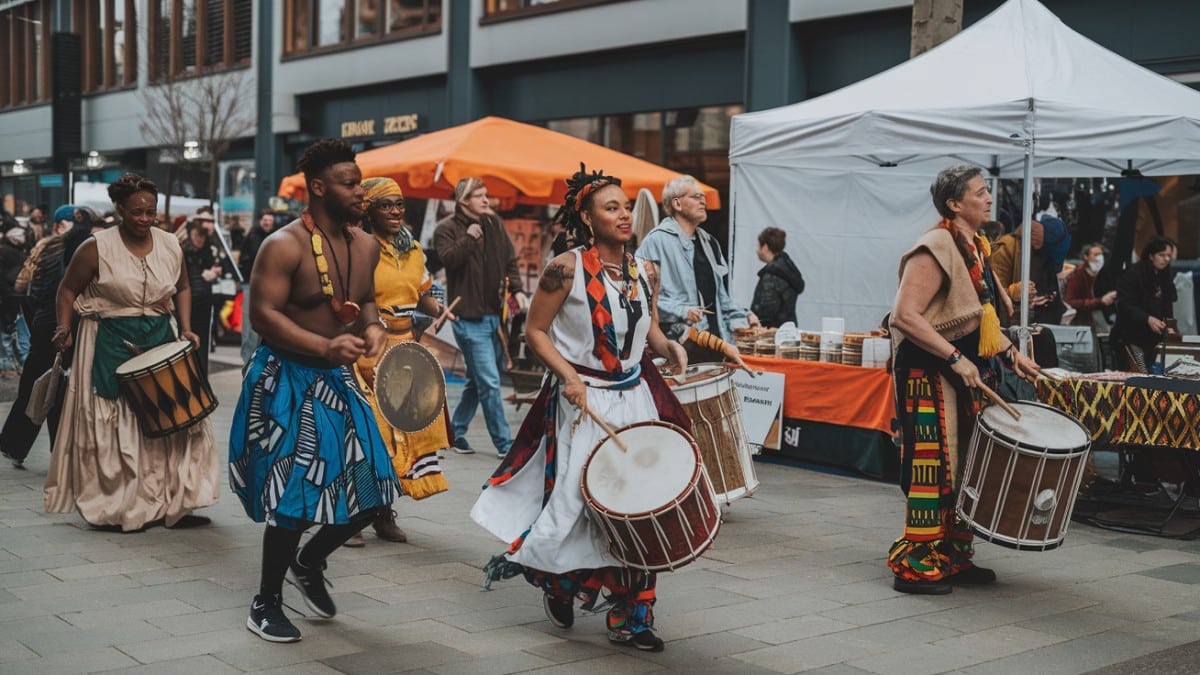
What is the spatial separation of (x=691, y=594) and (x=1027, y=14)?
561 centimetres

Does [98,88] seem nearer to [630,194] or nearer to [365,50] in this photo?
[365,50]

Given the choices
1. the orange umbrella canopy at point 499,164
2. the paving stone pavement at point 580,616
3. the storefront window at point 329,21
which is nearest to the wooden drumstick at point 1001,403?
the paving stone pavement at point 580,616

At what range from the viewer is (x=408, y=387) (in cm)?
673

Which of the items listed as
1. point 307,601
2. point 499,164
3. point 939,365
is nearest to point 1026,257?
point 939,365

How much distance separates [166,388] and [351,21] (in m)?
18.6

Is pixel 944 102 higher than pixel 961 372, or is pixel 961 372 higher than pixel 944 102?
pixel 944 102

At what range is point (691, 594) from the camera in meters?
6.17

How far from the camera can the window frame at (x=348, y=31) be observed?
74.2 feet

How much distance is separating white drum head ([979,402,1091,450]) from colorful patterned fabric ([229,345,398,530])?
104 inches

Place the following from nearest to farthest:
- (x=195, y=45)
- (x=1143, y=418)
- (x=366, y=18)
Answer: (x=1143, y=418)
(x=366, y=18)
(x=195, y=45)

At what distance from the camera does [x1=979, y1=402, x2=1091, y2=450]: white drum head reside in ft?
19.7

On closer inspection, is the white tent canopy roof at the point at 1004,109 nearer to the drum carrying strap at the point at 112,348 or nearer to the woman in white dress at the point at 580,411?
the woman in white dress at the point at 580,411

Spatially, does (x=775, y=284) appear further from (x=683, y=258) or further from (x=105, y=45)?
(x=105, y=45)

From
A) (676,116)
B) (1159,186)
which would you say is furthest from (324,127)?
(1159,186)
